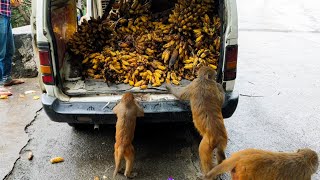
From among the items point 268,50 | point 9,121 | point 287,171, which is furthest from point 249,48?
point 287,171

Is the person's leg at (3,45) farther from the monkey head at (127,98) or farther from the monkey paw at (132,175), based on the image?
the monkey paw at (132,175)

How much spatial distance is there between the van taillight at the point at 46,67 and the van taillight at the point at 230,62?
81.4 inches

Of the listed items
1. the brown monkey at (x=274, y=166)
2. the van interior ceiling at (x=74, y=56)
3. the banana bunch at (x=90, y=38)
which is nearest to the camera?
the brown monkey at (x=274, y=166)

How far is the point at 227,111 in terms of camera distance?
4551 mm

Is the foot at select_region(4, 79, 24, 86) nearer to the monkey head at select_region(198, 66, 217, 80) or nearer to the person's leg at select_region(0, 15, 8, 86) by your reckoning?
the person's leg at select_region(0, 15, 8, 86)

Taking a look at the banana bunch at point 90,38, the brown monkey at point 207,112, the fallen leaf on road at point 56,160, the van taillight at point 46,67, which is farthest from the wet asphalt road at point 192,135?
the banana bunch at point 90,38

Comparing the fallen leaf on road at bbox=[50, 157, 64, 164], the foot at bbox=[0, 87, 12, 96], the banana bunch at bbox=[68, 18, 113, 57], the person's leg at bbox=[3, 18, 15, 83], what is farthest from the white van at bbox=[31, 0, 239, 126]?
the person's leg at bbox=[3, 18, 15, 83]

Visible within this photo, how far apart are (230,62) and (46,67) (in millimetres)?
2163

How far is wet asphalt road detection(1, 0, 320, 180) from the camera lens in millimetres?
4648

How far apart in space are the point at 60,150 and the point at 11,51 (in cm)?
332

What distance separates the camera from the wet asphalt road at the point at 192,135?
4.65 m

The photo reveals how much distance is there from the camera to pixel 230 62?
4492mm

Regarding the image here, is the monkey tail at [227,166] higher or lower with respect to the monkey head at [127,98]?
lower

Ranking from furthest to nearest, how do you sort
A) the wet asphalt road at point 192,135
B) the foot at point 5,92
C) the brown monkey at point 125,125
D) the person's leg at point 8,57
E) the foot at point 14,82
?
the foot at point 14,82 → the person's leg at point 8,57 → the foot at point 5,92 → the wet asphalt road at point 192,135 → the brown monkey at point 125,125
